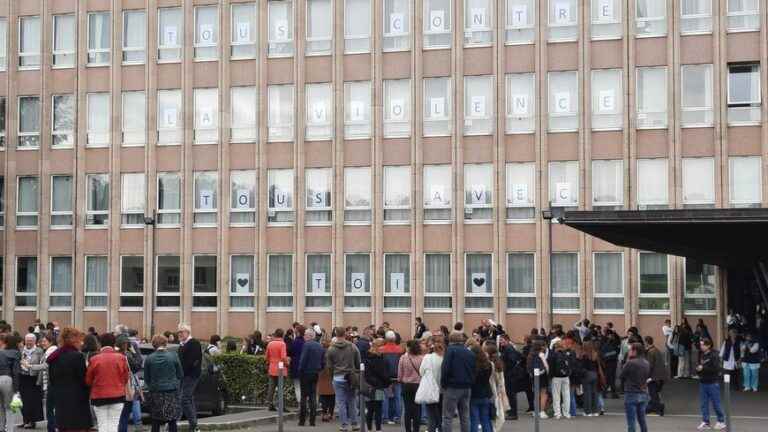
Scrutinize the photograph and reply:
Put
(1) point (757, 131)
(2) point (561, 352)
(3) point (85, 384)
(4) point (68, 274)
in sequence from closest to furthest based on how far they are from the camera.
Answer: (3) point (85, 384) < (2) point (561, 352) < (1) point (757, 131) < (4) point (68, 274)

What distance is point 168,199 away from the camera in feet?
168

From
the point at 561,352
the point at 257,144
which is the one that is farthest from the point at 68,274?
the point at 561,352

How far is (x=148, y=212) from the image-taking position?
51.2 meters

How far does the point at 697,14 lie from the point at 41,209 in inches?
1054

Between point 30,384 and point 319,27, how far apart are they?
29046mm

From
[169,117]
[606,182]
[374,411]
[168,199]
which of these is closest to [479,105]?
[606,182]

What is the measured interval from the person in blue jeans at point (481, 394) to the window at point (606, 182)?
25.7 metres

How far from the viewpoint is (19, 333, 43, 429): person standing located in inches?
899

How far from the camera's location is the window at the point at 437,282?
47438 millimetres

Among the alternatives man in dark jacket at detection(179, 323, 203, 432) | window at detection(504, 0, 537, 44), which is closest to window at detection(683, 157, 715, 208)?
window at detection(504, 0, 537, 44)

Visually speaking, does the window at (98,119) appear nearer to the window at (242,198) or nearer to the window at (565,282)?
the window at (242,198)

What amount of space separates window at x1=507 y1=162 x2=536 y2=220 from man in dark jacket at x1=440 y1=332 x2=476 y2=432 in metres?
27.2

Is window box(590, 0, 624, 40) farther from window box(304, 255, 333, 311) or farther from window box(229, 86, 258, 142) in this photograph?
window box(229, 86, 258, 142)

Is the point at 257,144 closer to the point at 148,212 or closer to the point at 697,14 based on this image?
the point at 148,212
